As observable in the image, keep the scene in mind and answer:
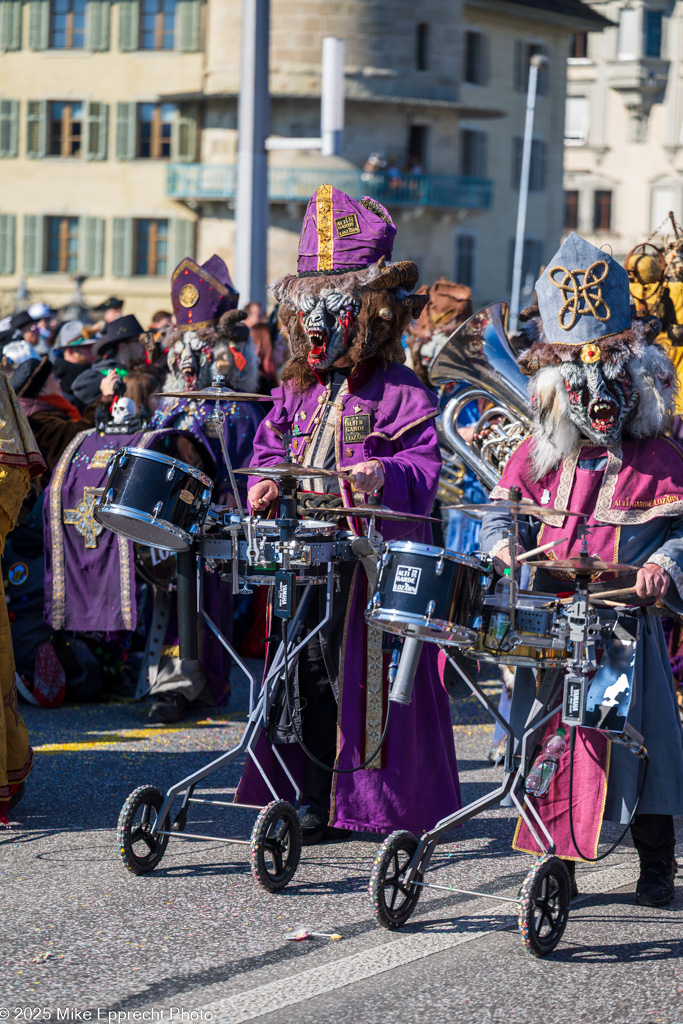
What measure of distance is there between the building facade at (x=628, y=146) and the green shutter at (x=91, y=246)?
21773mm

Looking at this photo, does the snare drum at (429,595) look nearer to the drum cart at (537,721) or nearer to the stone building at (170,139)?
the drum cart at (537,721)

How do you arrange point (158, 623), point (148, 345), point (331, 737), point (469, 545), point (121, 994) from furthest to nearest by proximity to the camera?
point (148, 345)
point (469, 545)
point (158, 623)
point (331, 737)
point (121, 994)

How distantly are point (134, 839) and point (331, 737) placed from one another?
0.83 meters

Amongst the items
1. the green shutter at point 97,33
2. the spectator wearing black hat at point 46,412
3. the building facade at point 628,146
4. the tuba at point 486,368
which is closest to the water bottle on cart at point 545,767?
the tuba at point 486,368

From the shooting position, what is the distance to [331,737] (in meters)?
5.30

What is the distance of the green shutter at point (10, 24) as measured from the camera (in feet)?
134

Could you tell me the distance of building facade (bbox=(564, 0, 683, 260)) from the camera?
5684cm

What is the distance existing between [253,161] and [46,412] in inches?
193

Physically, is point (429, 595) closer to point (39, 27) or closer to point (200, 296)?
point (200, 296)

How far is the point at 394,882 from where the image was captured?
172 inches

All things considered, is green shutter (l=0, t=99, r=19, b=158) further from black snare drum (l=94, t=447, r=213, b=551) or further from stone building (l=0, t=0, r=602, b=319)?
black snare drum (l=94, t=447, r=213, b=551)

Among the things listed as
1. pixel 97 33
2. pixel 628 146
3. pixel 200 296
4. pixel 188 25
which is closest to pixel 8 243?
pixel 97 33

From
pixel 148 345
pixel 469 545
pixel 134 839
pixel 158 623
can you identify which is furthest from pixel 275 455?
pixel 148 345

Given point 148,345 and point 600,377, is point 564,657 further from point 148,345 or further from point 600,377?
point 148,345
